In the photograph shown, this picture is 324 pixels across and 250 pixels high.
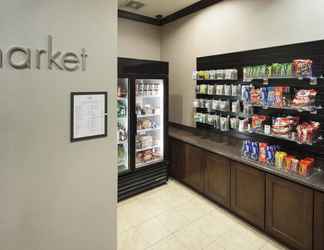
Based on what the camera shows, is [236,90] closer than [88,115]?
No

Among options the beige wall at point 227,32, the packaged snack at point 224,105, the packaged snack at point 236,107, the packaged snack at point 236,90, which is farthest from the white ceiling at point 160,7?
the packaged snack at point 236,107

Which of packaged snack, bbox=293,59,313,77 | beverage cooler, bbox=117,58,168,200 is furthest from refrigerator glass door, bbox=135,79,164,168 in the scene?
packaged snack, bbox=293,59,313,77

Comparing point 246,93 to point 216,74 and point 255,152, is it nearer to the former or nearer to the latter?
point 216,74

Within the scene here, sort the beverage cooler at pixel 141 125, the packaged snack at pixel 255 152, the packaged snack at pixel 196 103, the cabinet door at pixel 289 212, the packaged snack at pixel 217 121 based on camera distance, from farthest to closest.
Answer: the packaged snack at pixel 196 103
the packaged snack at pixel 217 121
the beverage cooler at pixel 141 125
the packaged snack at pixel 255 152
the cabinet door at pixel 289 212

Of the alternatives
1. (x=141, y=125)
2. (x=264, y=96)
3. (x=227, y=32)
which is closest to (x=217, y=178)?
(x=264, y=96)

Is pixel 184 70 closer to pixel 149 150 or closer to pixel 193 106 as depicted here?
pixel 193 106

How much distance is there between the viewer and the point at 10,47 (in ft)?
4.99

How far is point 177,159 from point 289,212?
6.62ft

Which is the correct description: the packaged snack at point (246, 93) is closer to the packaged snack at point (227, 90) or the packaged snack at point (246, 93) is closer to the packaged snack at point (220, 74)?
the packaged snack at point (227, 90)

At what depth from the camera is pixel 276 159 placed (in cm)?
257

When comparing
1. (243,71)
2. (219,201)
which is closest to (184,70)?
(243,71)

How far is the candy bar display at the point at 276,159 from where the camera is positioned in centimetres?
233

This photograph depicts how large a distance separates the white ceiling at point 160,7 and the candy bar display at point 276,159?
107 inches

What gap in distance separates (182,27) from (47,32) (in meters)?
3.19
